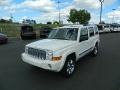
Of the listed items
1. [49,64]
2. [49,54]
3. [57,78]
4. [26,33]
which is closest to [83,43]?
[57,78]

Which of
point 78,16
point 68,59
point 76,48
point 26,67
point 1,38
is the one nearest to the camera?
point 68,59

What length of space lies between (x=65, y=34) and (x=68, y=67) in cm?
158

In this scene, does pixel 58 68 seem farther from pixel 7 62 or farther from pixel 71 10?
pixel 71 10

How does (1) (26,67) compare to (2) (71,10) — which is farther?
(2) (71,10)

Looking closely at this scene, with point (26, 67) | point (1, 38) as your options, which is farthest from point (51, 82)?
point (1, 38)

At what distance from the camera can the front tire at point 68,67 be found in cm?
639

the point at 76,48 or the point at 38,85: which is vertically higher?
the point at 76,48

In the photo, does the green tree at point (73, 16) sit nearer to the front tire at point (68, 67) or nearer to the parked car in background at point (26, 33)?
the parked car in background at point (26, 33)

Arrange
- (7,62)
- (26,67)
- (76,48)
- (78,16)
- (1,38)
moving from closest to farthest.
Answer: (76,48) → (26,67) → (7,62) → (1,38) → (78,16)

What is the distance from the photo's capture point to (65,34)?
24.7ft

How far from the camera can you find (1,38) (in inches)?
654

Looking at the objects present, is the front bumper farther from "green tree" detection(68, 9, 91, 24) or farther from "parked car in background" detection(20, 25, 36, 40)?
"green tree" detection(68, 9, 91, 24)

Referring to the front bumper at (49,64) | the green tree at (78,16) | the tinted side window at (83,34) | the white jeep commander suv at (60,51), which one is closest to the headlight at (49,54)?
the white jeep commander suv at (60,51)

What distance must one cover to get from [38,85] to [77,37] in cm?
256
